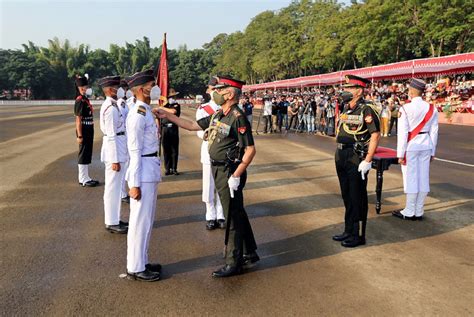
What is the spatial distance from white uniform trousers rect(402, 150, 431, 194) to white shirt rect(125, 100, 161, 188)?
3.96 meters

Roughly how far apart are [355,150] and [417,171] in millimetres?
1684

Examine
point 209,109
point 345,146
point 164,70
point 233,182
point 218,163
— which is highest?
point 164,70

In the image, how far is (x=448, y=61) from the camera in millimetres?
23078

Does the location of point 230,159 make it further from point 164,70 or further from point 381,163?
point 381,163

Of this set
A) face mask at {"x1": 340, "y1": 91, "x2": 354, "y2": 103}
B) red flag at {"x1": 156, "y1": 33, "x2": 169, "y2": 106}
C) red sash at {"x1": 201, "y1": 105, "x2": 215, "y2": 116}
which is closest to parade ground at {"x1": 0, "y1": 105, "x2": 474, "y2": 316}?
red sash at {"x1": 201, "y1": 105, "x2": 215, "y2": 116}

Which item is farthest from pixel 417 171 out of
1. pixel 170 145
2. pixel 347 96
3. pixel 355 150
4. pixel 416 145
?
pixel 170 145

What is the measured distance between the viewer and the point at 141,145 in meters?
4.02

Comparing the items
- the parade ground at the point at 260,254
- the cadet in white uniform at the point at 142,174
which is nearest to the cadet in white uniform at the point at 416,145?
the parade ground at the point at 260,254

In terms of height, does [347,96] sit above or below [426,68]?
below

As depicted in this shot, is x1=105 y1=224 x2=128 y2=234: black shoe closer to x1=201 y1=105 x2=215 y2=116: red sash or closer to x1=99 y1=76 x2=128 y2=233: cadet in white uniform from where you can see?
x1=99 y1=76 x2=128 y2=233: cadet in white uniform

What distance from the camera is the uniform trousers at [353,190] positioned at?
16.7 ft

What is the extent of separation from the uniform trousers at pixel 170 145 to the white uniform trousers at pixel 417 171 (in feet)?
17.3

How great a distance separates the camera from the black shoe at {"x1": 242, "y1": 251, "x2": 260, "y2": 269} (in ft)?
14.7

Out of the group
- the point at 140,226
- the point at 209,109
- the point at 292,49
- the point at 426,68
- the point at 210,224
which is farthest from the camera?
the point at 292,49
